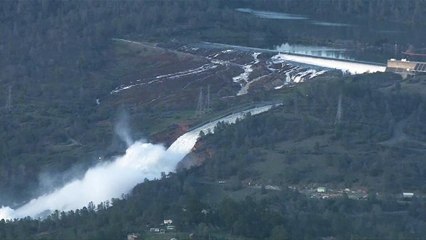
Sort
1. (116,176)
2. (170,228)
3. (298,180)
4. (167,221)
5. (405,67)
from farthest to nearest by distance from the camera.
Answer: (405,67), (116,176), (298,180), (167,221), (170,228)

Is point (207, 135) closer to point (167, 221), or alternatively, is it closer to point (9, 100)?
point (167, 221)

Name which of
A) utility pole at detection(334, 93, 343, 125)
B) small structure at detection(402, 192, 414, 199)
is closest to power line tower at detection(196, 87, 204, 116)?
utility pole at detection(334, 93, 343, 125)

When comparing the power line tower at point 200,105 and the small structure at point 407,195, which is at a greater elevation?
the small structure at point 407,195

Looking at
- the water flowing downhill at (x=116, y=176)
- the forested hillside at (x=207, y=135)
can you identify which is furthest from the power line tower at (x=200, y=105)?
the water flowing downhill at (x=116, y=176)

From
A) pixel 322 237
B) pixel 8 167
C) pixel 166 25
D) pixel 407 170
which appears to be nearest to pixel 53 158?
pixel 8 167

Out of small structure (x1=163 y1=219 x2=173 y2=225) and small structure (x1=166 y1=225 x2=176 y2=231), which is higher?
small structure (x1=166 y1=225 x2=176 y2=231)

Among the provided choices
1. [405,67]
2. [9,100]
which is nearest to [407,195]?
[405,67]

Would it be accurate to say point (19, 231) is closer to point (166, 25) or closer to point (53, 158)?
point (53, 158)

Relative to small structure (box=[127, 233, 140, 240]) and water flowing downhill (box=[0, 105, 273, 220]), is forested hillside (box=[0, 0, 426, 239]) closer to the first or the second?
small structure (box=[127, 233, 140, 240])

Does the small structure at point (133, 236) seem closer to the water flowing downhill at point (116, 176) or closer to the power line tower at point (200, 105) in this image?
the water flowing downhill at point (116, 176)
